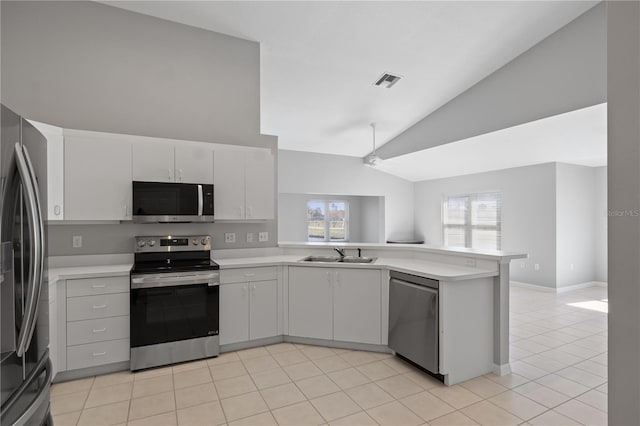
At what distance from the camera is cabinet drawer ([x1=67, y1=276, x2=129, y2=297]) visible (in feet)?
9.38

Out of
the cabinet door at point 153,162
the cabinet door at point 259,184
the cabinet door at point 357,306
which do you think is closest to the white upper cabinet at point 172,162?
the cabinet door at point 153,162

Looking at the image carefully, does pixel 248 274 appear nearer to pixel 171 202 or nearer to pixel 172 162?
pixel 171 202

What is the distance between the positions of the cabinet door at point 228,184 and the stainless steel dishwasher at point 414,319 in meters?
1.80

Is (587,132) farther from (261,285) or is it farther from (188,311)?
(188,311)

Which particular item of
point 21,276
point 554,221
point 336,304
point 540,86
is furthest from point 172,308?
point 554,221

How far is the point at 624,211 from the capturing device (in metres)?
0.74

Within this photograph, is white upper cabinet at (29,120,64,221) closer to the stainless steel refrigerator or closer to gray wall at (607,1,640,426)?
the stainless steel refrigerator

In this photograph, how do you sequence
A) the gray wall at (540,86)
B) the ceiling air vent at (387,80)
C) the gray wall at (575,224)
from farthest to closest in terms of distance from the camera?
1. the gray wall at (575,224)
2. the ceiling air vent at (387,80)
3. the gray wall at (540,86)

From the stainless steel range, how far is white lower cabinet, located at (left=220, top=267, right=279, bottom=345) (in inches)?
4.2

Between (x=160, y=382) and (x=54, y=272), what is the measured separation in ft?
4.18

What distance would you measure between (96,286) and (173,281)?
0.60 meters

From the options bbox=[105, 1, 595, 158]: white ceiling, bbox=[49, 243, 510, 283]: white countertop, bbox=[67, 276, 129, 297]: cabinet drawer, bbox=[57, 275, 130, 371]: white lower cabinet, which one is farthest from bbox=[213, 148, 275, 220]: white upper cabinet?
bbox=[105, 1, 595, 158]: white ceiling

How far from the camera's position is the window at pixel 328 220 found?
31.5 ft

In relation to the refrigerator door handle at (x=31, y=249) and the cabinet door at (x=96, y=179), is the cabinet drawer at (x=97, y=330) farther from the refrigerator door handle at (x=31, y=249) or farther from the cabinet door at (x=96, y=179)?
the refrigerator door handle at (x=31, y=249)
